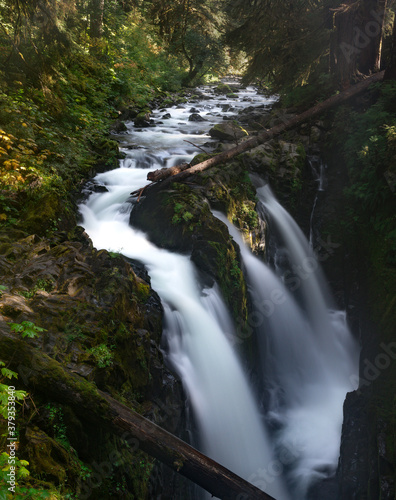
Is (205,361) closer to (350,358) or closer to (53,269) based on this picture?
(53,269)

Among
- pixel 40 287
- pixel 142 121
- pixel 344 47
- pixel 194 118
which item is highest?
pixel 344 47

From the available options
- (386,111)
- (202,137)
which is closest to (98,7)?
(202,137)

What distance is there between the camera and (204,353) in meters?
5.60

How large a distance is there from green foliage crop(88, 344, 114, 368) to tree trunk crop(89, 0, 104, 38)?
1542cm

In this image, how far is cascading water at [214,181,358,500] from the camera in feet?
21.1

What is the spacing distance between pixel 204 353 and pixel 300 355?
3591 mm

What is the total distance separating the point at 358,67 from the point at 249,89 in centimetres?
2112

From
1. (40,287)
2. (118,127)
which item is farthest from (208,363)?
(118,127)

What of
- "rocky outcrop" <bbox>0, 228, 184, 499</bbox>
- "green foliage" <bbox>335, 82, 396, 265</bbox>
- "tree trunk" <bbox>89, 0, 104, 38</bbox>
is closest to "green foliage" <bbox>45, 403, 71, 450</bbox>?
"rocky outcrop" <bbox>0, 228, 184, 499</bbox>

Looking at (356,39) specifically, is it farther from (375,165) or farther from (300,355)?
(300,355)

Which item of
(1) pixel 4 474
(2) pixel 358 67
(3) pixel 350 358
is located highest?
(2) pixel 358 67

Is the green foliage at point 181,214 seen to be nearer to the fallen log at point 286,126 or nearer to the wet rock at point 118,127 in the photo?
the fallen log at point 286,126

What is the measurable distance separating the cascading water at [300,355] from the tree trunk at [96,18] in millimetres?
11058

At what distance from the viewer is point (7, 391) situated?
7.91 feet
